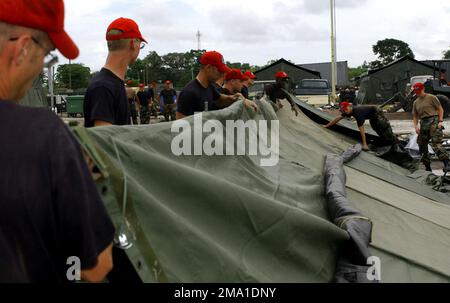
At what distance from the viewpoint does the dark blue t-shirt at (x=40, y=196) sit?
1.27 m

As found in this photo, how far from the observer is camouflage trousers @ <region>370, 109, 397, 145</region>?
438 inches

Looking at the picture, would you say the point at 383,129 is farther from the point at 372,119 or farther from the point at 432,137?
the point at 432,137

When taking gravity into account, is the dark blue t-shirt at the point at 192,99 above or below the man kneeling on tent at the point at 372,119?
above

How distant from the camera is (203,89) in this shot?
508 centimetres

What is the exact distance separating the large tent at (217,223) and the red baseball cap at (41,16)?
1.77ft

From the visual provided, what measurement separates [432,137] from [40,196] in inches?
416

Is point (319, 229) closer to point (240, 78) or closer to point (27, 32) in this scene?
point (27, 32)

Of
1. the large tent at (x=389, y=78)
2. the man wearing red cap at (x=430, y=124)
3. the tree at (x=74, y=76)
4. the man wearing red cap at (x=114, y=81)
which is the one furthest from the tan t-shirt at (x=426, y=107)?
the tree at (x=74, y=76)

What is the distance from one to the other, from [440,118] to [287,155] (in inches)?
271

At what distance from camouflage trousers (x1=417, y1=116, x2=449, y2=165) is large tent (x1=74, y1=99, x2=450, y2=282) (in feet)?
24.2

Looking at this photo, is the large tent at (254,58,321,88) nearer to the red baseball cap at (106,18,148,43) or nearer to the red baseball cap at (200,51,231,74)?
the red baseball cap at (200,51,231,74)

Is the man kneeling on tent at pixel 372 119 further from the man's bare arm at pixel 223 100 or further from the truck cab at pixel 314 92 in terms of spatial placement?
the truck cab at pixel 314 92

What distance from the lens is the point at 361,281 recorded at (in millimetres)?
2422
